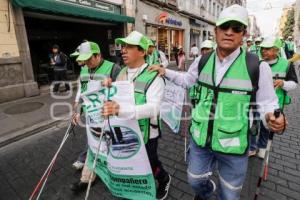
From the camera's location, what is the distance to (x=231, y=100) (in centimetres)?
196

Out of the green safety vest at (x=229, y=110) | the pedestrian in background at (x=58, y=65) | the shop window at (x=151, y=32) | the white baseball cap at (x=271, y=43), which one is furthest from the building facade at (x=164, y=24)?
the green safety vest at (x=229, y=110)

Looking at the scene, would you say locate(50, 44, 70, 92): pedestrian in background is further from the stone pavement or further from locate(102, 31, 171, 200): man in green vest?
locate(102, 31, 171, 200): man in green vest

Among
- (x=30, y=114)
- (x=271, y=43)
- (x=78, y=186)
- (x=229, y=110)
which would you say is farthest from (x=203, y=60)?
(x=30, y=114)

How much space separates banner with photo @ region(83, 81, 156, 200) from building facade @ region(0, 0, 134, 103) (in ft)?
23.7

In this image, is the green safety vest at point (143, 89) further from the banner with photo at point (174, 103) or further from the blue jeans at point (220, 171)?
the banner with photo at point (174, 103)

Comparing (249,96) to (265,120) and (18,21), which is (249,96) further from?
(18,21)

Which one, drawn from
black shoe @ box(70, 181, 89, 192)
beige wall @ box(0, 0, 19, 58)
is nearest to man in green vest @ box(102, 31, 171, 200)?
black shoe @ box(70, 181, 89, 192)

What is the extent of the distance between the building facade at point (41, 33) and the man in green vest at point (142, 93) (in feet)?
23.4

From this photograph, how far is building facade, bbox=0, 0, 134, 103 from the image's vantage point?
25.9ft

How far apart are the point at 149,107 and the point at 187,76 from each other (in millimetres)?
651

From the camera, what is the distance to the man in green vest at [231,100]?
190 centimetres

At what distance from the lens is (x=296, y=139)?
4.99 m

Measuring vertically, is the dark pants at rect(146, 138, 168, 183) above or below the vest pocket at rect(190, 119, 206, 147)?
below

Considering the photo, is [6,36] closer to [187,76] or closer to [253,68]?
[187,76]
